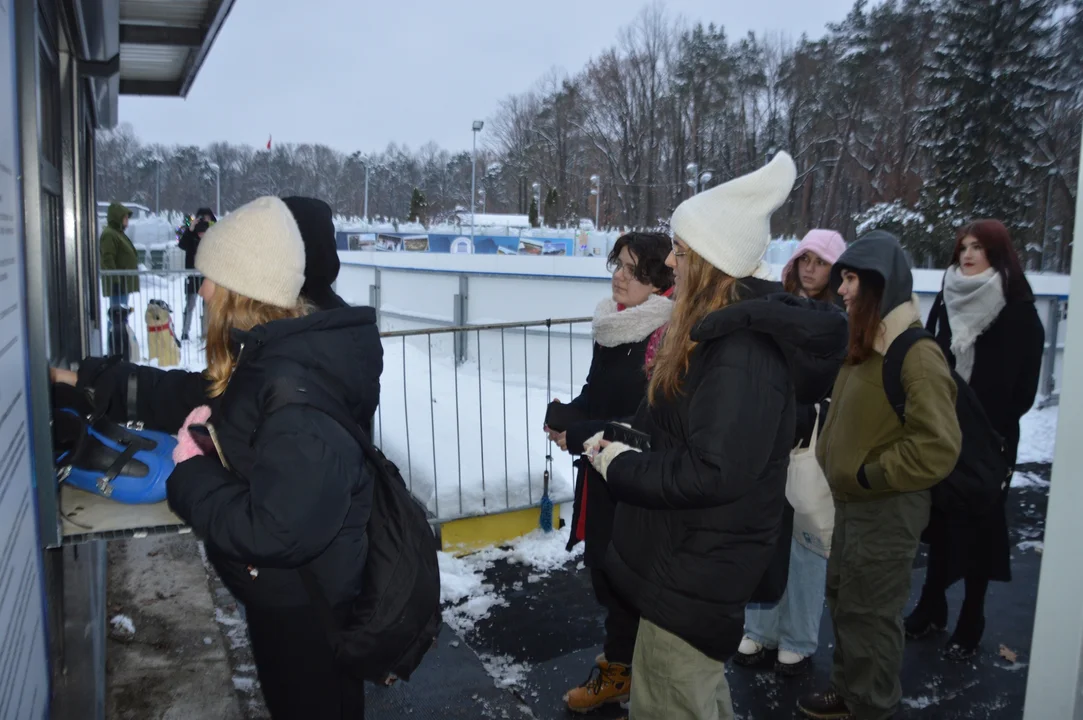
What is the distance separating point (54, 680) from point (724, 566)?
177 cm

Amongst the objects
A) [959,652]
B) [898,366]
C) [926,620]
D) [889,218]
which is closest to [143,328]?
[926,620]

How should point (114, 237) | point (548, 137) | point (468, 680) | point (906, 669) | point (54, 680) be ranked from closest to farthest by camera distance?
1. point (54, 680)
2. point (468, 680)
3. point (906, 669)
4. point (114, 237)
5. point (548, 137)

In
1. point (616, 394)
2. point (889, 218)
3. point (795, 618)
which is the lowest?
point (795, 618)

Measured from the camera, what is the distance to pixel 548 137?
6144cm

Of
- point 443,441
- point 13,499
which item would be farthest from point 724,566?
point 443,441

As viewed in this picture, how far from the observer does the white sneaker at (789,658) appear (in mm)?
3656

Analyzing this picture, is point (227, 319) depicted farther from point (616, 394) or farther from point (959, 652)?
point (959, 652)

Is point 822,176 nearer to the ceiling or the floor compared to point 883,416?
nearer to the ceiling

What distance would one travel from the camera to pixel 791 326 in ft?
6.61

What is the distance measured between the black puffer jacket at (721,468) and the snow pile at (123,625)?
8.81ft

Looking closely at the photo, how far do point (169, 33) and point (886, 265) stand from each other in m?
3.62

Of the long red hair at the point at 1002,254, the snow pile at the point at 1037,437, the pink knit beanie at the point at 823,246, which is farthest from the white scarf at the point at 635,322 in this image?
the snow pile at the point at 1037,437

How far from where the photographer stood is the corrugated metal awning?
3.75 metres

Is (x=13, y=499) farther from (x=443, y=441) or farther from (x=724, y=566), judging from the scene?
(x=443, y=441)
